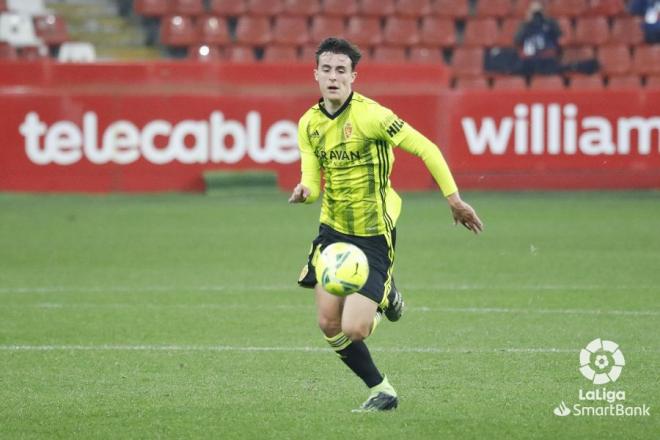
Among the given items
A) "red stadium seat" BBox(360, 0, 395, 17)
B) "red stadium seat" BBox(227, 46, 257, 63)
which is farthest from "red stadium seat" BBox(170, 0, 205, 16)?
"red stadium seat" BBox(360, 0, 395, 17)

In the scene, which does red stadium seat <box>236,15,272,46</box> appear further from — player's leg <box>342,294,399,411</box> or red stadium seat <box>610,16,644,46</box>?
player's leg <box>342,294,399,411</box>

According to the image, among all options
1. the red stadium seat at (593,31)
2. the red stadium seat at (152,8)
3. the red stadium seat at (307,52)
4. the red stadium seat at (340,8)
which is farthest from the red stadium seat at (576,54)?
the red stadium seat at (152,8)

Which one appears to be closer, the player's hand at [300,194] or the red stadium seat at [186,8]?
the player's hand at [300,194]

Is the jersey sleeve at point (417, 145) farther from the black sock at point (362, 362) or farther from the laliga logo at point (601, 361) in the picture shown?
the laliga logo at point (601, 361)

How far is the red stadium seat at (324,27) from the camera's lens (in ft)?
74.3

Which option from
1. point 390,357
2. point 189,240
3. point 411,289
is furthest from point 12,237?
point 390,357

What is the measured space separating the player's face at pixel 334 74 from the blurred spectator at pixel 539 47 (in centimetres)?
1499

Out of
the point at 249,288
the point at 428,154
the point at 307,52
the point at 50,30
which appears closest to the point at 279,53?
the point at 307,52

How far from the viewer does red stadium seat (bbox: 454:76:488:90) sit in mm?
21266

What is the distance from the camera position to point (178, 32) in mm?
22047

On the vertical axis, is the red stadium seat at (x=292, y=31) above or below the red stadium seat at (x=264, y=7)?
below

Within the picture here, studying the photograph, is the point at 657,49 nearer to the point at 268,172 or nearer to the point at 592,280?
the point at 268,172

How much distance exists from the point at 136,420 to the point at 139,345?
226cm

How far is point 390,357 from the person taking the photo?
818 centimetres
